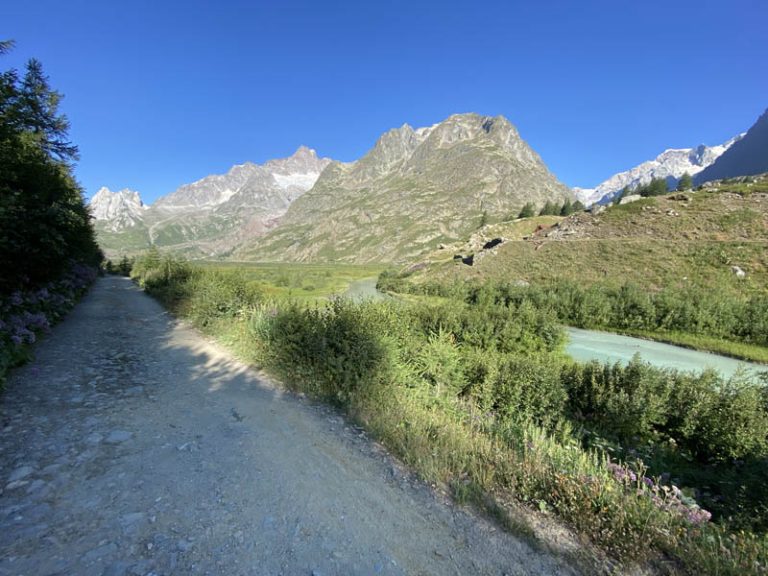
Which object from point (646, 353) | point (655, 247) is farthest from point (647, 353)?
point (655, 247)

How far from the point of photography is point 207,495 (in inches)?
168

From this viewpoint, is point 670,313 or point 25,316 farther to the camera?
point 670,313

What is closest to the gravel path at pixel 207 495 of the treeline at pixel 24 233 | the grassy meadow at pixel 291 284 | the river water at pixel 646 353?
the treeline at pixel 24 233

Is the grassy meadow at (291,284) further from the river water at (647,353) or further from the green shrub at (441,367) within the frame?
the river water at (647,353)

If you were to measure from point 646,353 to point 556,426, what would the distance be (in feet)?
57.3

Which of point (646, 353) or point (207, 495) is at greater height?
point (207, 495)

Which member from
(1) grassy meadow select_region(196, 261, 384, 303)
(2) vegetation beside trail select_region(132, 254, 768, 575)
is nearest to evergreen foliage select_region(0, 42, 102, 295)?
(2) vegetation beside trail select_region(132, 254, 768, 575)

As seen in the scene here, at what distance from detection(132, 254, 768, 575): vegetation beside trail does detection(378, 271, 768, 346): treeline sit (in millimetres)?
16313

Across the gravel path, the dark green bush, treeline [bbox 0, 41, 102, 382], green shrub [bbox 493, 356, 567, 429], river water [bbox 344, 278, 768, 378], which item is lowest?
river water [bbox 344, 278, 768, 378]

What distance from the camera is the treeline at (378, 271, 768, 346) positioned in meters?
23.7

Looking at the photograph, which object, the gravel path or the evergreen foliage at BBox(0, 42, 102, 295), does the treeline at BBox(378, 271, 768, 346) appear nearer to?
the gravel path

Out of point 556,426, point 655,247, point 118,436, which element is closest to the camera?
point 118,436

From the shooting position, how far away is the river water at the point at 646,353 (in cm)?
1872

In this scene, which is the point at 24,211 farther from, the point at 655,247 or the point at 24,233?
the point at 655,247
